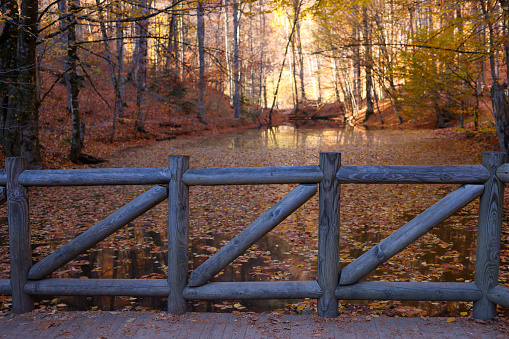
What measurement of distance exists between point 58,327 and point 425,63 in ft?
54.9

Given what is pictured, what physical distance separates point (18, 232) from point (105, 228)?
78cm

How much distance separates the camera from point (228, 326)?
3566mm

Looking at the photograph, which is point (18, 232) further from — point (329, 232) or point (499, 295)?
point (499, 295)

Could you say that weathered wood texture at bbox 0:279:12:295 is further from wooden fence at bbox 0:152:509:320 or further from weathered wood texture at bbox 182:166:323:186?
weathered wood texture at bbox 182:166:323:186

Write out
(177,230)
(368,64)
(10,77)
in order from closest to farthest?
(177,230)
(10,77)
(368,64)

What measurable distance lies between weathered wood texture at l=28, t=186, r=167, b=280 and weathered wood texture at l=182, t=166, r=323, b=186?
0.34 m

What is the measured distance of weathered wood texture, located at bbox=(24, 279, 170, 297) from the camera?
12.5 ft

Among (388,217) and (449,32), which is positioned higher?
(449,32)

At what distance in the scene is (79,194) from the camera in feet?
36.6

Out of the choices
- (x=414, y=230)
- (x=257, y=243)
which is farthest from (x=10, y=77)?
(x=414, y=230)

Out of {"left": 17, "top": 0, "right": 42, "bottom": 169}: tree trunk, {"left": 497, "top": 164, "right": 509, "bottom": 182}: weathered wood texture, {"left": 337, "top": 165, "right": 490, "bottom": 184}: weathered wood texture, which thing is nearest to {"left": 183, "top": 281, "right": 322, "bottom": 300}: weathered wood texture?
{"left": 337, "top": 165, "right": 490, "bottom": 184}: weathered wood texture

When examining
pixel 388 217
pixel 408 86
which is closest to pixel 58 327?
pixel 388 217

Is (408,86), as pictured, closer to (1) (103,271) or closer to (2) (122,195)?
(2) (122,195)

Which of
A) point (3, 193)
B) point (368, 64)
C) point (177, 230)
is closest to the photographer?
point (177, 230)
